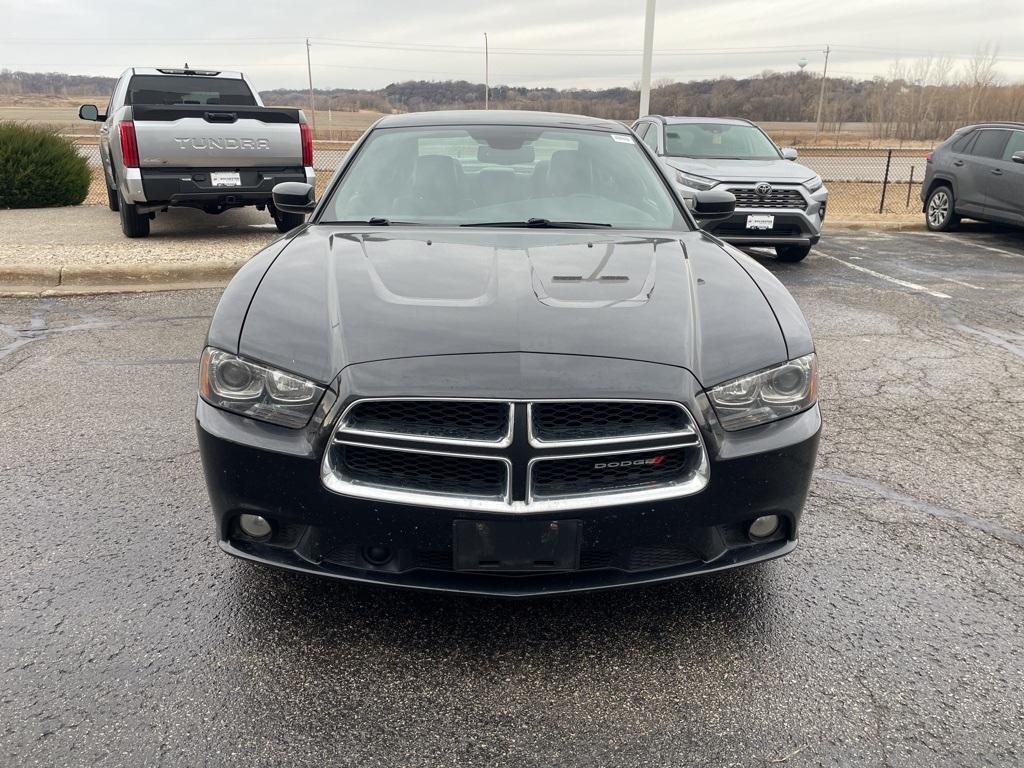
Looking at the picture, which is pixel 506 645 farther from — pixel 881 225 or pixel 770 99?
pixel 770 99

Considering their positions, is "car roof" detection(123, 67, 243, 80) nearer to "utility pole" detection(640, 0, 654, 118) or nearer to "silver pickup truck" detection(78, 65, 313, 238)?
"silver pickup truck" detection(78, 65, 313, 238)

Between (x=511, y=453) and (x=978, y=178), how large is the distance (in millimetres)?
12261

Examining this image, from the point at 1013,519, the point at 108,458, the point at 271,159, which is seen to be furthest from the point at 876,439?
the point at 271,159

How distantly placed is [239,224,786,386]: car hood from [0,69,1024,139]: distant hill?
4984 cm

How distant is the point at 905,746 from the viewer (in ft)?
7.23

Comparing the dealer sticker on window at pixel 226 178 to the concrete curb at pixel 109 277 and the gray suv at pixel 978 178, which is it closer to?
the concrete curb at pixel 109 277

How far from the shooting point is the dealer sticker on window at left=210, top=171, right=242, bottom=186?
884 centimetres

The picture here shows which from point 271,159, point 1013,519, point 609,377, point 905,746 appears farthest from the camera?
point 271,159

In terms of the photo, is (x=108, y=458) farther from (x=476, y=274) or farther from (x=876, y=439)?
(x=876, y=439)

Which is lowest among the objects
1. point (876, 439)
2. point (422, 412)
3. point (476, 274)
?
point (876, 439)

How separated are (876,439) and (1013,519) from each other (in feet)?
3.07

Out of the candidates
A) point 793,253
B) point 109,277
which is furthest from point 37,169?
point 793,253

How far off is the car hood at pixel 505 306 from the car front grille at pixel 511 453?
7.0 inches

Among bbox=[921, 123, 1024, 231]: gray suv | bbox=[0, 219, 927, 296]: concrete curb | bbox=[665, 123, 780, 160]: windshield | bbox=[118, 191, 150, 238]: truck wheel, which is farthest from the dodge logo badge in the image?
bbox=[921, 123, 1024, 231]: gray suv
